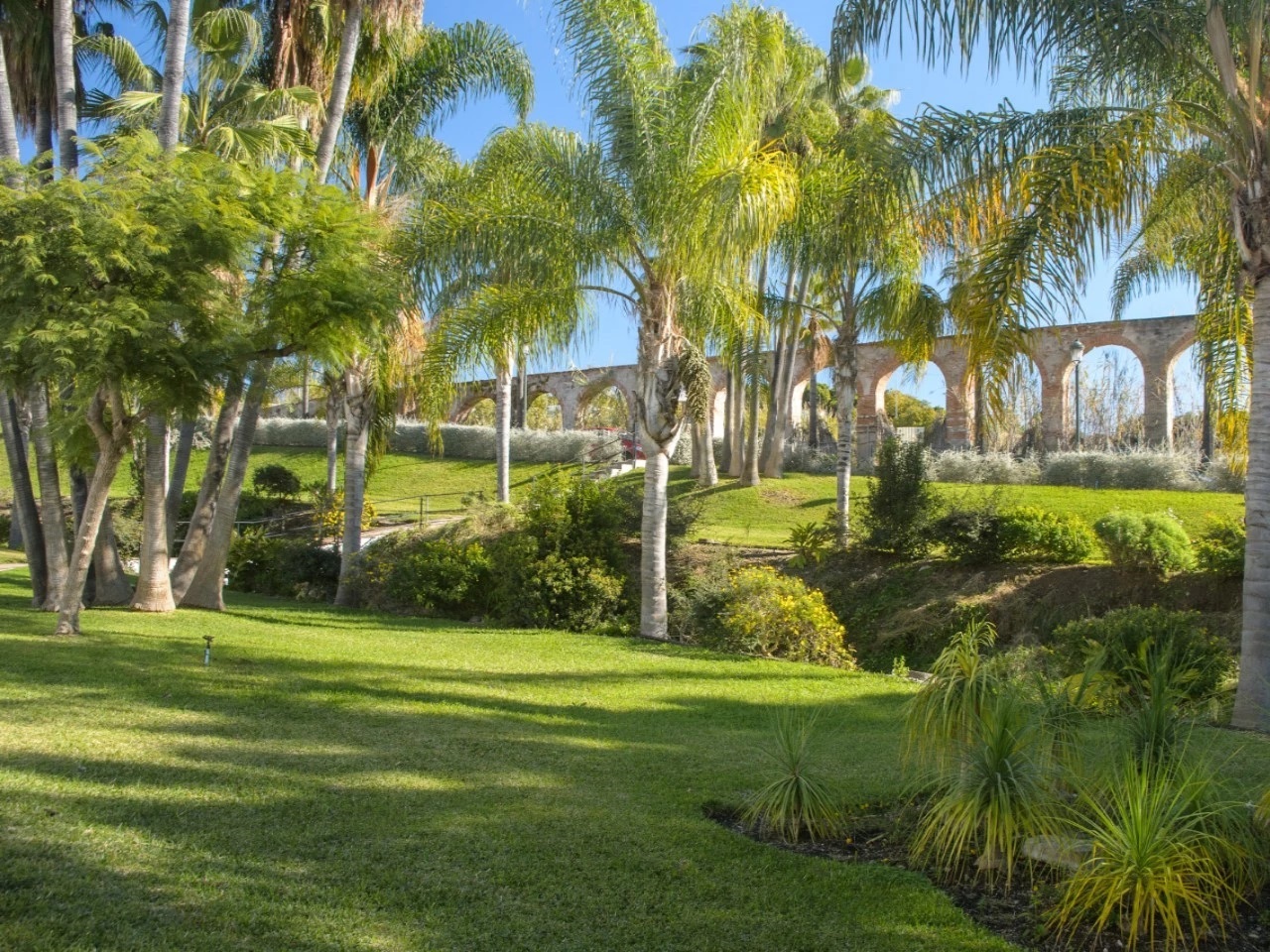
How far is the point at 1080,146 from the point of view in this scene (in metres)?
8.66

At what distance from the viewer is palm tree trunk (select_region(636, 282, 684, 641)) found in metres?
13.9

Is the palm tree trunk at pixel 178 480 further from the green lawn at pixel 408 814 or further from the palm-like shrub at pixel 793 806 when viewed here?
the palm-like shrub at pixel 793 806

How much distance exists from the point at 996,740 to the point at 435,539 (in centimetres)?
1441

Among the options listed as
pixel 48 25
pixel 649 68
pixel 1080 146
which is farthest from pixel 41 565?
pixel 1080 146

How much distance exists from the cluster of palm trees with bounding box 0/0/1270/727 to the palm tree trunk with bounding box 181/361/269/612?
1.5 inches

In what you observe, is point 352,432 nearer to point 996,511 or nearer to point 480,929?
point 996,511

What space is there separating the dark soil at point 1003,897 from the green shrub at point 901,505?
11.3 metres

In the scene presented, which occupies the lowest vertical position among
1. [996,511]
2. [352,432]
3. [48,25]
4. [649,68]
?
[996,511]

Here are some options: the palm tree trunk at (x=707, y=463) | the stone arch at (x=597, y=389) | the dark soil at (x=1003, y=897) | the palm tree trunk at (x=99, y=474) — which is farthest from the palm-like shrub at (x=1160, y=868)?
the stone arch at (x=597, y=389)

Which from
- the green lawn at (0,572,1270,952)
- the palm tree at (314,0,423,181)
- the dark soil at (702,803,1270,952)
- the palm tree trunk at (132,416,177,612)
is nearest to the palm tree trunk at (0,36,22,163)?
the palm tree trunk at (132,416,177,612)

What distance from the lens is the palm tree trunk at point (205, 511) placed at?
15.4 metres

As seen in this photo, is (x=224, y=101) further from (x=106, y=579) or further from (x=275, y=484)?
(x=275, y=484)

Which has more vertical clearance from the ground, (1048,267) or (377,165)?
Result: (377,165)

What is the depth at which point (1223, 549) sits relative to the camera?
1342 centimetres
